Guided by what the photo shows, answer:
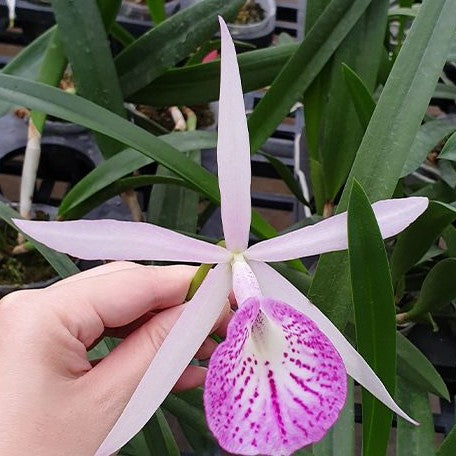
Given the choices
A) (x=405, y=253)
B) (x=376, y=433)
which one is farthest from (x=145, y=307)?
(x=405, y=253)

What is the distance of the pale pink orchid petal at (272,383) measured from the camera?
0.44 meters

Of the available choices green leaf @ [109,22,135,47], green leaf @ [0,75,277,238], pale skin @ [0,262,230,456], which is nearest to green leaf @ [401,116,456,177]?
green leaf @ [0,75,277,238]

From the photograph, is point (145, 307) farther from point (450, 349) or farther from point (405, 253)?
point (450, 349)

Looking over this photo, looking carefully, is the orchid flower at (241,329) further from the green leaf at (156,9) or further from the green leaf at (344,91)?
the green leaf at (156,9)

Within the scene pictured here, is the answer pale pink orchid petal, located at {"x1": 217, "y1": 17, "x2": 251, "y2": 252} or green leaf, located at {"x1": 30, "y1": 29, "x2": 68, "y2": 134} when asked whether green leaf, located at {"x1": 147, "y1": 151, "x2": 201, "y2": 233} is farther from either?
pale pink orchid petal, located at {"x1": 217, "y1": 17, "x2": 251, "y2": 252}

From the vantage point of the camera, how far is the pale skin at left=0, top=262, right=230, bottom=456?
48 cm

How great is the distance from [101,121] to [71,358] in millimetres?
314

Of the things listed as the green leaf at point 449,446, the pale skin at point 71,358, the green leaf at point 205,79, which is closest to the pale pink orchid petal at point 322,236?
the pale skin at point 71,358

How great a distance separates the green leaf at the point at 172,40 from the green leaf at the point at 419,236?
370 millimetres

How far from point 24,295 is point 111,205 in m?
0.49

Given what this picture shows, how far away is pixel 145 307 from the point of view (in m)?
0.59

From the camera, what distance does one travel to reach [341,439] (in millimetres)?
681

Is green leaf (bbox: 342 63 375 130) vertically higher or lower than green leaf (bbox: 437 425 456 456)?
higher

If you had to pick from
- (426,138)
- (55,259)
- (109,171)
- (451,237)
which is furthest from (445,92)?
(55,259)
